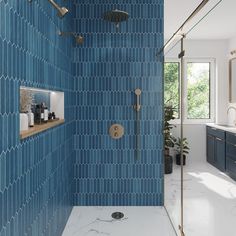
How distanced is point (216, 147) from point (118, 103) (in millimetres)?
1245

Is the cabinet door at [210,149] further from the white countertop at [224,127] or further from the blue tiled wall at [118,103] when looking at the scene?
the blue tiled wall at [118,103]

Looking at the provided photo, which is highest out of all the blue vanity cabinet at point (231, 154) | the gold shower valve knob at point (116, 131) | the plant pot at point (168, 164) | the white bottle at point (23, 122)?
the white bottle at point (23, 122)

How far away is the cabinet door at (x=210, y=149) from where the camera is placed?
10.2 feet

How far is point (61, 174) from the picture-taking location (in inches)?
101

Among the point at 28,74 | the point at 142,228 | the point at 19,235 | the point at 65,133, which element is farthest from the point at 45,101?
the point at 142,228

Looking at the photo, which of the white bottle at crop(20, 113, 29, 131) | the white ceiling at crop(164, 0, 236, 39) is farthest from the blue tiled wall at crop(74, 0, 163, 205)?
the white bottle at crop(20, 113, 29, 131)

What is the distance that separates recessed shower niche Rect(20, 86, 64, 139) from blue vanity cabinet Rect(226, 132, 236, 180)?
164cm

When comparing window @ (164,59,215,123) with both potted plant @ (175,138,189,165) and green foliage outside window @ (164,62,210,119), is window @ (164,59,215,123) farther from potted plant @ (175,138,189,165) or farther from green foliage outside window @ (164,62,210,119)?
potted plant @ (175,138,189,165)

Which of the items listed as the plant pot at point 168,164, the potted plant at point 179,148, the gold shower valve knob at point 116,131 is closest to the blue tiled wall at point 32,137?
the gold shower valve knob at point 116,131

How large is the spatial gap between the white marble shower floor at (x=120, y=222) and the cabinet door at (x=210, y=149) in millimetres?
772

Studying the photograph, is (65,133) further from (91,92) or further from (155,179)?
(155,179)

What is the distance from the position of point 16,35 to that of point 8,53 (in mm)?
157

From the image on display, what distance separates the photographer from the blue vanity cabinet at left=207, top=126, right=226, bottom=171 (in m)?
2.95

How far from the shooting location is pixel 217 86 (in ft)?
8.55
